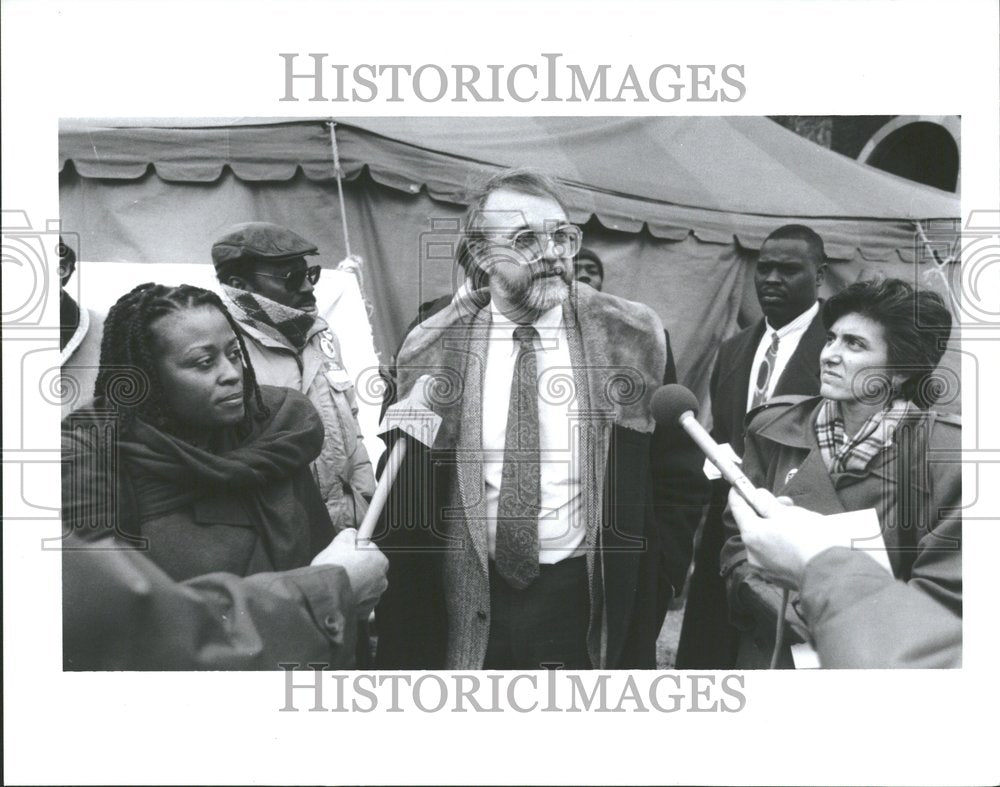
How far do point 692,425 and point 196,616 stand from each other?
69.3 inches

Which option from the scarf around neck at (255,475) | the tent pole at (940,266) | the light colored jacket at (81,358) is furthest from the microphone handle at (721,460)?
the light colored jacket at (81,358)

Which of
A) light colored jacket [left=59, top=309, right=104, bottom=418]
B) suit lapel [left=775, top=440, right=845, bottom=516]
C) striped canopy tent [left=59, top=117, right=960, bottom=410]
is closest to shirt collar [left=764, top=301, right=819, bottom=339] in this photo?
striped canopy tent [left=59, top=117, right=960, bottom=410]

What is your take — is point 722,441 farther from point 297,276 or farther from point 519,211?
point 297,276

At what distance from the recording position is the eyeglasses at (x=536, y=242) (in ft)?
15.2

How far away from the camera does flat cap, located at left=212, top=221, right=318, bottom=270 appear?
15.1ft

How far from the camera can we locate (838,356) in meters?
4.63

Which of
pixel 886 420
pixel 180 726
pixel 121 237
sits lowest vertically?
pixel 180 726

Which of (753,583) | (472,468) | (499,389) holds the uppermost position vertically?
(499,389)

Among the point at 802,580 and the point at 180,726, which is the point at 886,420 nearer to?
the point at 802,580

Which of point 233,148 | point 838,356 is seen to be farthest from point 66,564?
point 838,356

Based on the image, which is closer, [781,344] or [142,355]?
[142,355]

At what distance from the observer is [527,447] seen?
15.2ft

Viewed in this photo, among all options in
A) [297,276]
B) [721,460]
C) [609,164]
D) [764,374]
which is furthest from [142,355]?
[764,374]

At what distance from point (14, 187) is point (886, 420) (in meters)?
3.01
